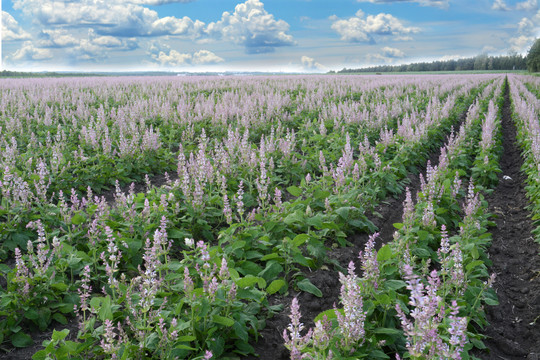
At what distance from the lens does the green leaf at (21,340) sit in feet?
13.0

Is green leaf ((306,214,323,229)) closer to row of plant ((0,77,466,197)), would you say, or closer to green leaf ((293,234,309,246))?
green leaf ((293,234,309,246))

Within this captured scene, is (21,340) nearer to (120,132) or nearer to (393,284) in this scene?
(393,284)

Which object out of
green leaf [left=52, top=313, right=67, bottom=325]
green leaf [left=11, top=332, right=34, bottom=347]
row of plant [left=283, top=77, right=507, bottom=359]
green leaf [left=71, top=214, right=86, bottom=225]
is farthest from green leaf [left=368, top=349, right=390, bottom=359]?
green leaf [left=71, top=214, right=86, bottom=225]

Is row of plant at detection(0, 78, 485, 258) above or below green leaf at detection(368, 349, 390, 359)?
above

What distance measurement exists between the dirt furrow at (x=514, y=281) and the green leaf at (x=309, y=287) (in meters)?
1.68

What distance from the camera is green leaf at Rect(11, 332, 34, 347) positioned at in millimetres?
3953

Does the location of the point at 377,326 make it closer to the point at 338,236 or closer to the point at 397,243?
the point at 397,243

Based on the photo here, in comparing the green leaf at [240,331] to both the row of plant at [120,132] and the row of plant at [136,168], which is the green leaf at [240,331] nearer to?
the row of plant at [136,168]

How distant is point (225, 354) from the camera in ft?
12.0

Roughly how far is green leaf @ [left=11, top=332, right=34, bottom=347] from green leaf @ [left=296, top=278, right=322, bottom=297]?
275 centimetres

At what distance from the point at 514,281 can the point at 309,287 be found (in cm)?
313

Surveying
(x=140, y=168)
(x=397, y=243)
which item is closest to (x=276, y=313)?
(x=397, y=243)

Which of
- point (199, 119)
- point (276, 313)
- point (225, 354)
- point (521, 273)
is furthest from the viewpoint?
point (199, 119)

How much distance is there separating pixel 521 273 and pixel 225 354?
4.55 meters
